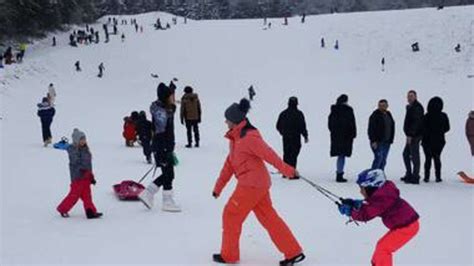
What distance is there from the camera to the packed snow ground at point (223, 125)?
7.75m

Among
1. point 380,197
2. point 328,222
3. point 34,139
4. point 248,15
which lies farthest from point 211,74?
point 248,15

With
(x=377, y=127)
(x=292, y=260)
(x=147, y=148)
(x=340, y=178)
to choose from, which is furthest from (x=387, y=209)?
(x=147, y=148)

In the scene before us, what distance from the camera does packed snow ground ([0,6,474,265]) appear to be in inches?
305

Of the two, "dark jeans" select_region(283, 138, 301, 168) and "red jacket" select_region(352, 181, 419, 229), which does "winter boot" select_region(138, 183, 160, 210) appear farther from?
"dark jeans" select_region(283, 138, 301, 168)

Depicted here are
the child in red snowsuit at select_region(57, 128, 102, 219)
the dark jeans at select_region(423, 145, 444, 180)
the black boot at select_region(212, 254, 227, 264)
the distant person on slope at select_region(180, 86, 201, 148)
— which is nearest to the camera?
the black boot at select_region(212, 254, 227, 264)

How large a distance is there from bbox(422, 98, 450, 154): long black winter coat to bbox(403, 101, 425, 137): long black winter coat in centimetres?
13

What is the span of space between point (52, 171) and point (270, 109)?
2114cm

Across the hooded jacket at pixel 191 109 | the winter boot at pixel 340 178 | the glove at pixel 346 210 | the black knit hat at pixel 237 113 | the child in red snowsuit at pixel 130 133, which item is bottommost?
the winter boot at pixel 340 178

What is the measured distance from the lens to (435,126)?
12.8 meters

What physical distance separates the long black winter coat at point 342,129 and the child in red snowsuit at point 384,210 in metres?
6.90

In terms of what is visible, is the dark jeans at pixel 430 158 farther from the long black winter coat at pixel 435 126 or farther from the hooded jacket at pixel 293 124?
the hooded jacket at pixel 293 124

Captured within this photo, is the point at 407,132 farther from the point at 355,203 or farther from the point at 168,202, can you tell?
the point at 355,203

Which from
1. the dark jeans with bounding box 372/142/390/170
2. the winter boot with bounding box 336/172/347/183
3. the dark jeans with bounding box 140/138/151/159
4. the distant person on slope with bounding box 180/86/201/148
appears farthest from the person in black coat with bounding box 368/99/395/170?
the distant person on slope with bounding box 180/86/201/148

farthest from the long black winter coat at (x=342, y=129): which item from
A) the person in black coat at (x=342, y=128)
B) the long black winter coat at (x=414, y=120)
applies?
the long black winter coat at (x=414, y=120)
